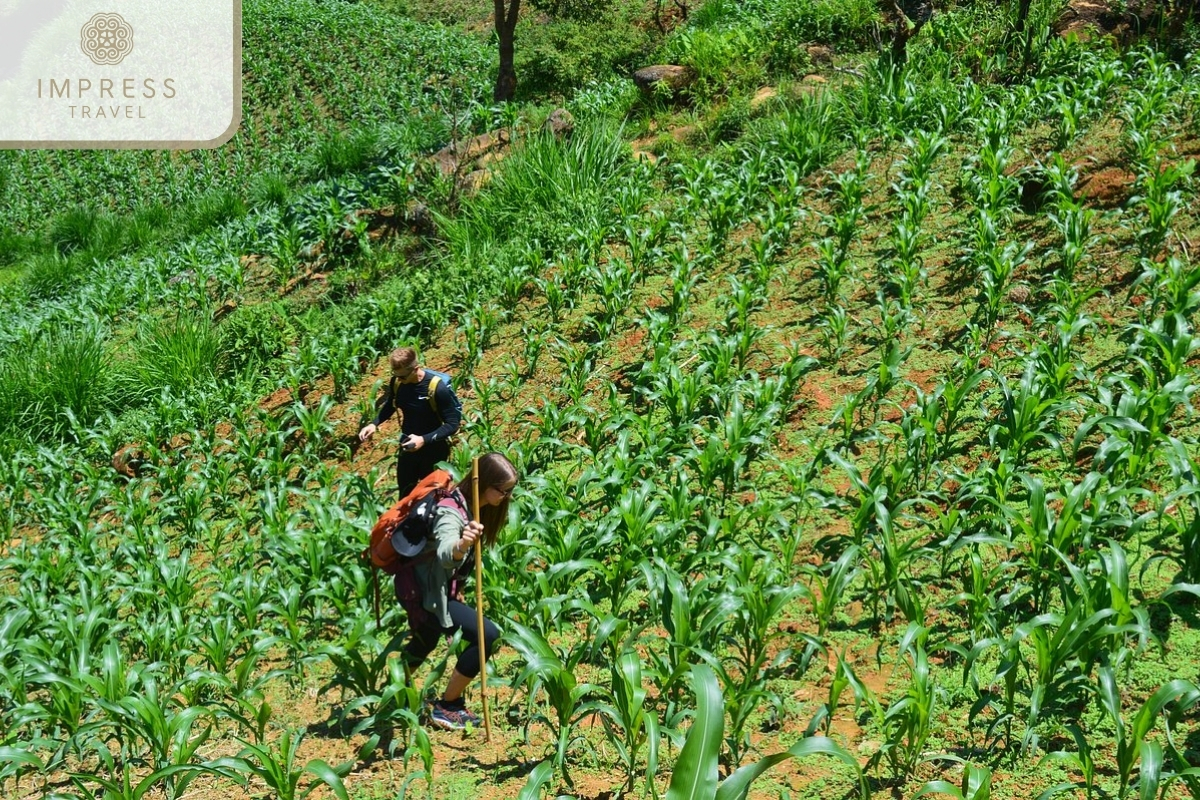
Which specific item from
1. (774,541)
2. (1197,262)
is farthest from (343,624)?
(1197,262)

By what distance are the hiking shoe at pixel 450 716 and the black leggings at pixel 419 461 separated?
1.86 meters

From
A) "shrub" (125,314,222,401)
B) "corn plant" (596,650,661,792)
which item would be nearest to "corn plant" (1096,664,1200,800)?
"corn plant" (596,650,661,792)

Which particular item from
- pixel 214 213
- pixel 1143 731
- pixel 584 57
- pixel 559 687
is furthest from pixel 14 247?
pixel 1143 731

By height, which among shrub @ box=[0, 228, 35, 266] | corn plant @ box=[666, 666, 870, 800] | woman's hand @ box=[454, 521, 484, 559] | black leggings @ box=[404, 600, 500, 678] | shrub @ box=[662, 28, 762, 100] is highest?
shrub @ box=[662, 28, 762, 100]

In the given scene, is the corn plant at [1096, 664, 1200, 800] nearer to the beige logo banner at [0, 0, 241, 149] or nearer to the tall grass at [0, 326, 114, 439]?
the tall grass at [0, 326, 114, 439]

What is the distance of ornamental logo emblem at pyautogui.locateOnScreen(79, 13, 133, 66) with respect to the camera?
1752cm

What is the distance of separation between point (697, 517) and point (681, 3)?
595 inches

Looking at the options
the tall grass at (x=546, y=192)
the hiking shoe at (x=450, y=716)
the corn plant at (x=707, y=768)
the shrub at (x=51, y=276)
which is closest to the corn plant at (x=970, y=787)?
the corn plant at (x=707, y=768)

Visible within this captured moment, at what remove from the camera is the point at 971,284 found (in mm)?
7836

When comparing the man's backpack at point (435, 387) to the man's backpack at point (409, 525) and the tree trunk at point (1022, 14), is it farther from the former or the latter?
the tree trunk at point (1022, 14)

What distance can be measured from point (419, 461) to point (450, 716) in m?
2.00

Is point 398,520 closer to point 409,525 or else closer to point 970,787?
point 409,525

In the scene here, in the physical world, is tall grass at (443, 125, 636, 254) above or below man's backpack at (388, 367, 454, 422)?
below

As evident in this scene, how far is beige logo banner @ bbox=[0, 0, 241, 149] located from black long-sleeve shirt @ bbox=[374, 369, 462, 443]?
55.9ft
